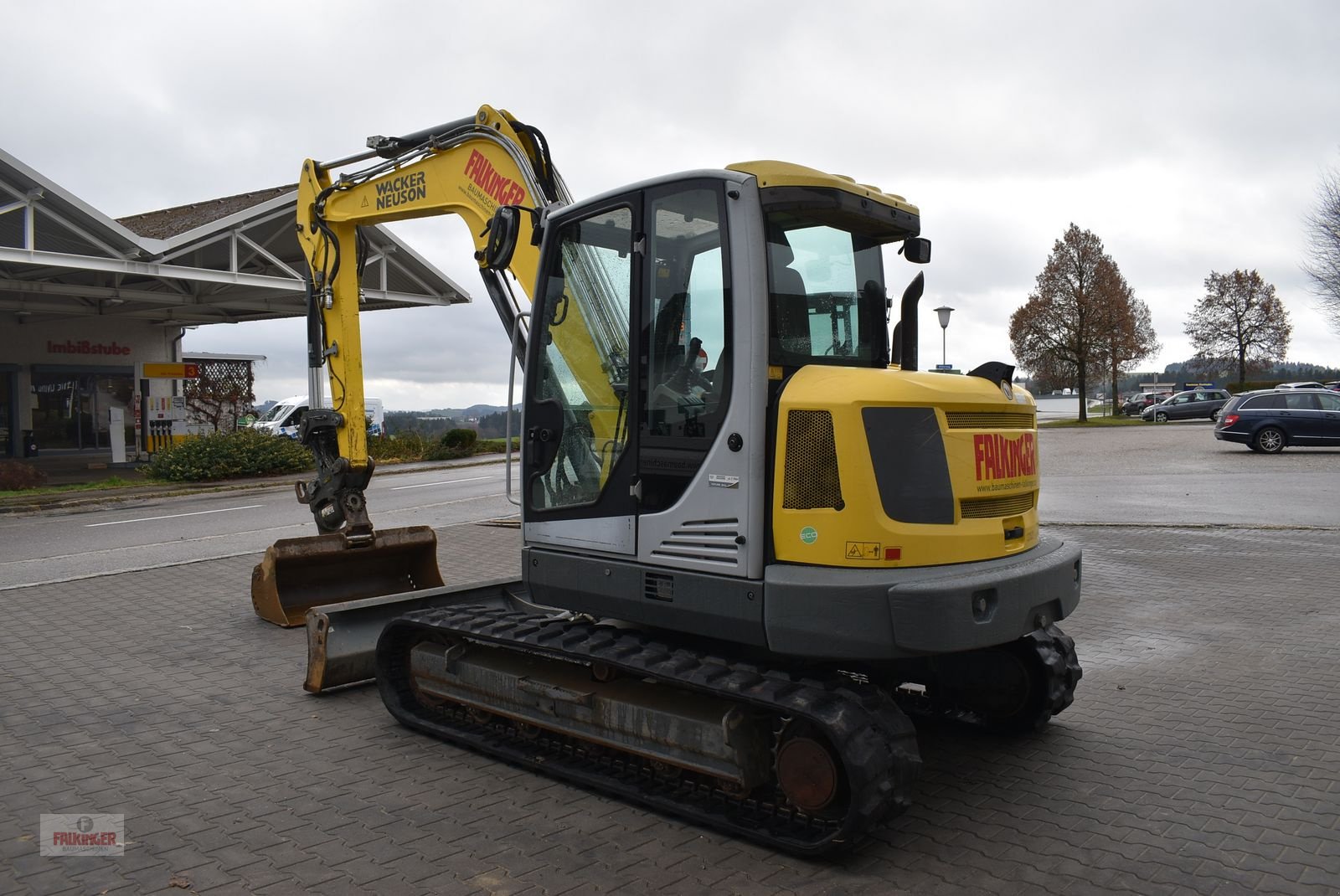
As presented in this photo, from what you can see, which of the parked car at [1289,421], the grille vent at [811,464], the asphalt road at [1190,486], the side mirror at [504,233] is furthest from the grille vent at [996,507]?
the parked car at [1289,421]

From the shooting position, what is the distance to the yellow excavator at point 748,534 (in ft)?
13.7

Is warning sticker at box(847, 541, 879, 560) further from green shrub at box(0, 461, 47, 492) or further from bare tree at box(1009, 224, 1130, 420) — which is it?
bare tree at box(1009, 224, 1130, 420)

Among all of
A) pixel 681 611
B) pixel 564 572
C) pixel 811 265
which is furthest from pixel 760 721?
pixel 811 265

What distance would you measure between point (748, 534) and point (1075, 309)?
48632 mm

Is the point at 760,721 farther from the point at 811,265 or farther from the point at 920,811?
the point at 811,265

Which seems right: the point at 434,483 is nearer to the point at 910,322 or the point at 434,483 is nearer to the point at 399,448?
the point at 399,448

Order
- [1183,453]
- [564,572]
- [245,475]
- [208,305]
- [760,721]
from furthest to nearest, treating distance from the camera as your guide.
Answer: [208,305] → [1183,453] → [245,475] → [564,572] → [760,721]

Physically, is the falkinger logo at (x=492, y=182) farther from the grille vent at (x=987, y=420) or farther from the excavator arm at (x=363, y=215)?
the grille vent at (x=987, y=420)

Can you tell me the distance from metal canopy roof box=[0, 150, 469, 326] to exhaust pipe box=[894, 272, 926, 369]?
18.6 metres

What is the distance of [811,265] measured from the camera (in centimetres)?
474

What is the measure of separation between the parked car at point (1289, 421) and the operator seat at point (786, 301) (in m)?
24.4

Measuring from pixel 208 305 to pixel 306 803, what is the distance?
89.4ft

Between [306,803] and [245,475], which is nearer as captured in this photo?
[306,803]

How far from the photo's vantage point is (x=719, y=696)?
4359 mm
